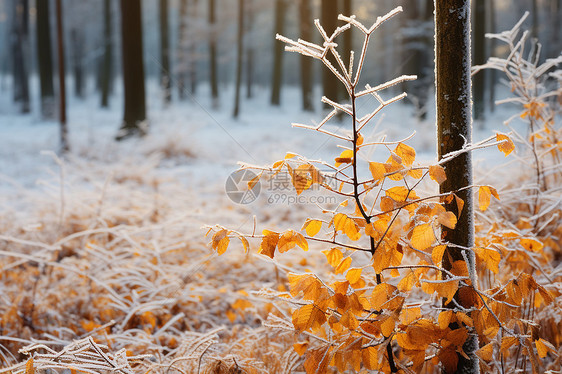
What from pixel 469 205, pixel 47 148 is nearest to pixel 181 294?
pixel 469 205

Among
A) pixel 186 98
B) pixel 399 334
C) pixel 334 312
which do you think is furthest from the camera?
pixel 186 98

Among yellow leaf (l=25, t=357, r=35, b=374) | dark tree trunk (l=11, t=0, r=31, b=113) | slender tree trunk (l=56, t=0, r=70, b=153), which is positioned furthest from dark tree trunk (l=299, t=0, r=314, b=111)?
yellow leaf (l=25, t=357, r=35, b=374)

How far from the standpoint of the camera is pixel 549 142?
2518mm

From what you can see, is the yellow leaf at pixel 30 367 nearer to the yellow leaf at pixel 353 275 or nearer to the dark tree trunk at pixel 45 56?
the yellow leaf at pixel 353 275

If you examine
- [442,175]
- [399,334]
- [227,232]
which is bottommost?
[399,334]

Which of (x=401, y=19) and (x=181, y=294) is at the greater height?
(x=401, y=19)

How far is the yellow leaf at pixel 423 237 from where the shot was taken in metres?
1.30

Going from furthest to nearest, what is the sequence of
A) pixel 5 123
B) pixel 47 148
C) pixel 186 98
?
pixel 186 98 < pixel 5 123 < pixel 47 148

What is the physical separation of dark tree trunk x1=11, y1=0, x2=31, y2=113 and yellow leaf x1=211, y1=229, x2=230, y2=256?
1932cm

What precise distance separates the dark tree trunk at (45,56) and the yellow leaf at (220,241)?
1674 cm

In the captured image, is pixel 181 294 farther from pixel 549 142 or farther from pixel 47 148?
pixel 47 148

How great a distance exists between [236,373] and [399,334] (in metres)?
0.65

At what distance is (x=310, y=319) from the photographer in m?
1.38

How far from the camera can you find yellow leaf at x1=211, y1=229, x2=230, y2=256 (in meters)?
1.37
